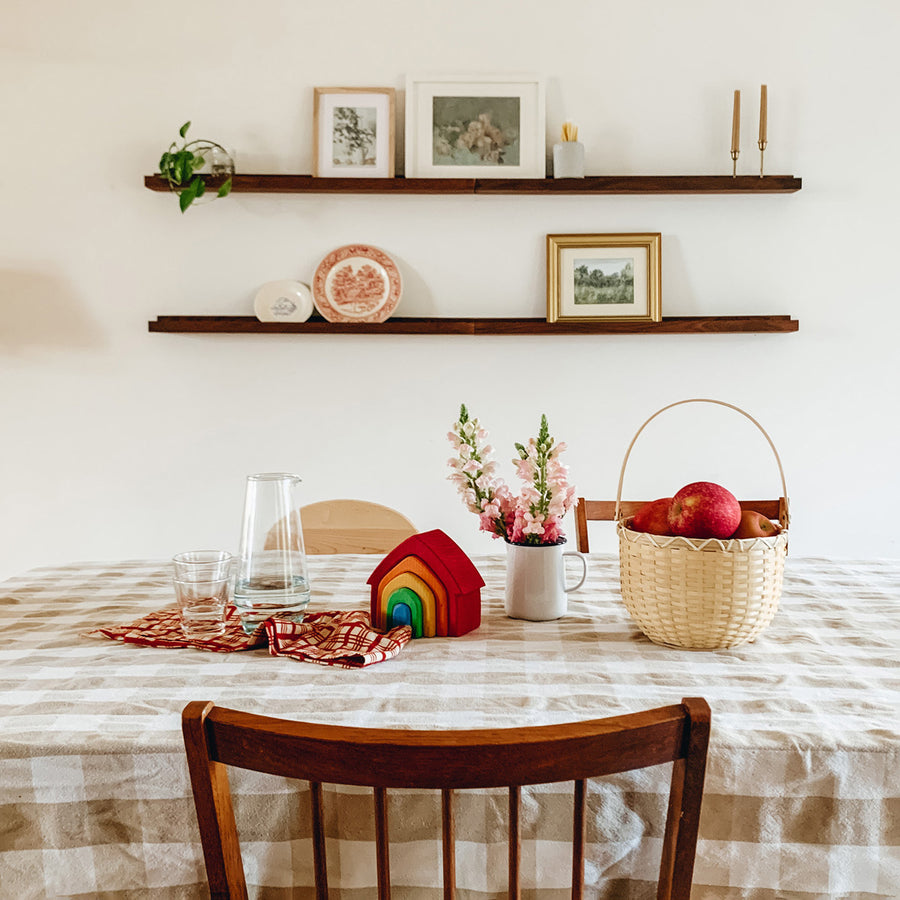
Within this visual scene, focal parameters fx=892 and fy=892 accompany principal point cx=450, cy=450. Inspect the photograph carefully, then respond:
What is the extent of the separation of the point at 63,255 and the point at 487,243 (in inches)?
50.9

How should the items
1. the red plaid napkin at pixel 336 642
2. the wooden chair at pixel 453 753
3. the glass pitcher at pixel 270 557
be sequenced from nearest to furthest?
the wooden chair at pixel 453 753 → the red plaid napkin at pixel 336 642 → the glass pitcher at pixel 270 557

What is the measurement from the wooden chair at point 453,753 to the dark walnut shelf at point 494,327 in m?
1.99

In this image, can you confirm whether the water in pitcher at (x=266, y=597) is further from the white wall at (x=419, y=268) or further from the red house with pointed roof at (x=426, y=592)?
the white wall at (x=419, y=268)

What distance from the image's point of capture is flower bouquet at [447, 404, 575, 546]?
1.29m

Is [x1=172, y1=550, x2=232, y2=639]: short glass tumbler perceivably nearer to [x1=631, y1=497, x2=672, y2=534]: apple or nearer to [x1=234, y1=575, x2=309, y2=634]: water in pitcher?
[x1=234, y1=575, x2=309, y2=634]: water in pitcher

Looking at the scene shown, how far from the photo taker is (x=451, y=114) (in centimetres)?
265

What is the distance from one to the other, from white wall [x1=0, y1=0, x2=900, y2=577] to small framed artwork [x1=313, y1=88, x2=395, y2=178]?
0.06 metres

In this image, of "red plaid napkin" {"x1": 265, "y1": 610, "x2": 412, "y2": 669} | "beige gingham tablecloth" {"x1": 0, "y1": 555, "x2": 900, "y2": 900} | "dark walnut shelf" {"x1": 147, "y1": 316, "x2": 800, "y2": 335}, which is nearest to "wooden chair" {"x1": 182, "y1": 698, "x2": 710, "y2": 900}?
"beige gingham tablecloth" {"x1": 0, "y1": 555, "x2": 900, "y2": 900}

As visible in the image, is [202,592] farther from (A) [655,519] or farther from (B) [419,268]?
(B) [419,268]

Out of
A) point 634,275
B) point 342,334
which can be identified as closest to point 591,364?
point 634,275

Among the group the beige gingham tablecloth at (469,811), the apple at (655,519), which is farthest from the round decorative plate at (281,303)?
the beige gingham tablecloth at (469,811)

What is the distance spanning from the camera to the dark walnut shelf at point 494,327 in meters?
2.62

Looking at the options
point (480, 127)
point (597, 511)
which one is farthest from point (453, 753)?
point (480, 127)

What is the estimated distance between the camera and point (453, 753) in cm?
67
